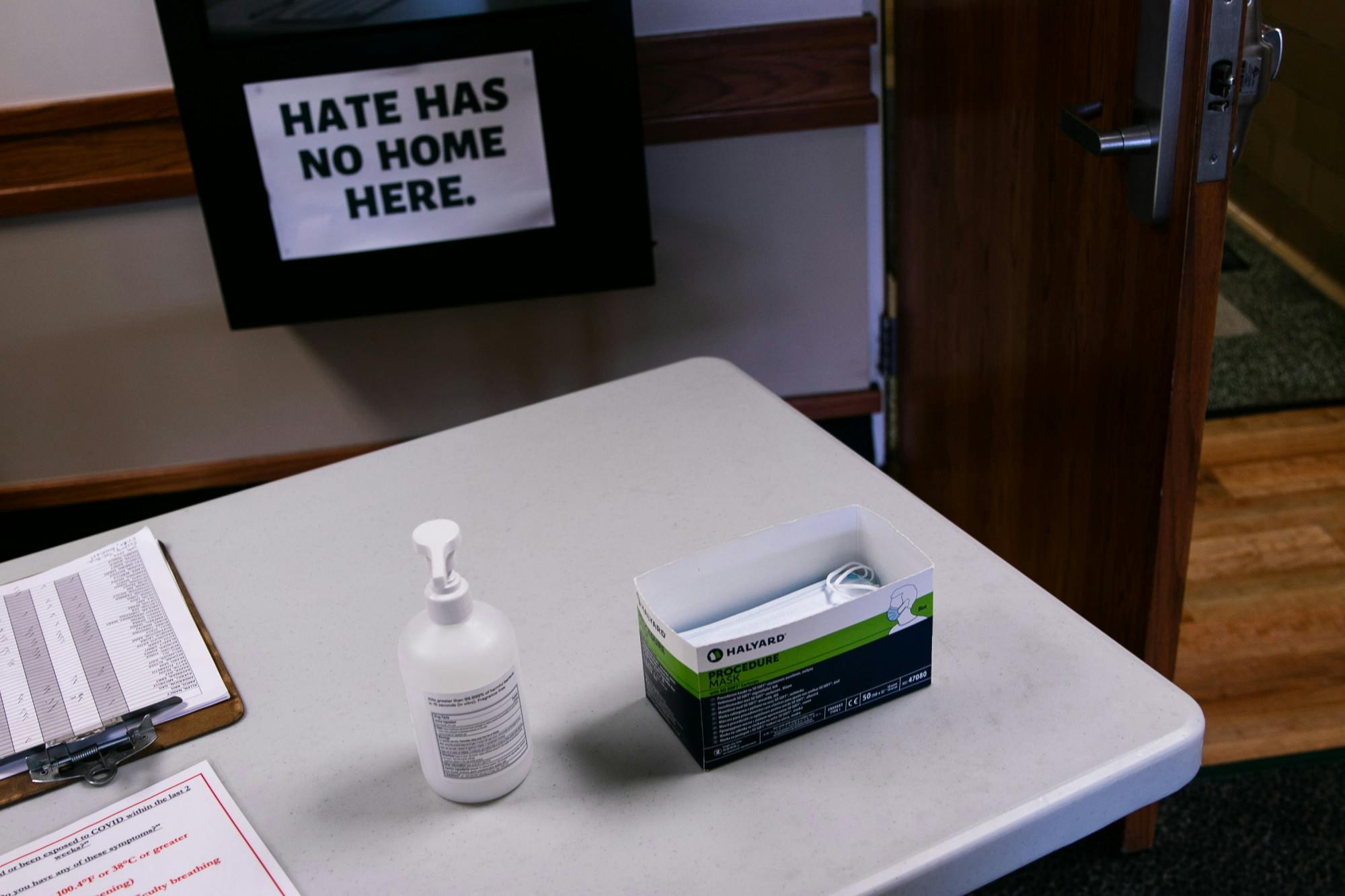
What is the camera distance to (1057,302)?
1590 millimetres

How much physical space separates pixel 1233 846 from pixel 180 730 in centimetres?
142

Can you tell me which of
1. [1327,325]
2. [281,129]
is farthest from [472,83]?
[1327,325]

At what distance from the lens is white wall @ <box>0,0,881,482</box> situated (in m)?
2.26

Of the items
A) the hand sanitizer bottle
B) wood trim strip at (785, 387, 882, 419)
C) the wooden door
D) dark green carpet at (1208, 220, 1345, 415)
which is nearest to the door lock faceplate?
the wooden door

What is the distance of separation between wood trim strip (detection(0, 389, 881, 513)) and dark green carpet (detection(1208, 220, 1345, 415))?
111 cm

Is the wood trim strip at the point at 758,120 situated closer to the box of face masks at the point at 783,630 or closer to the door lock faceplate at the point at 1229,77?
the door lock faceplate at the point at 1229,77

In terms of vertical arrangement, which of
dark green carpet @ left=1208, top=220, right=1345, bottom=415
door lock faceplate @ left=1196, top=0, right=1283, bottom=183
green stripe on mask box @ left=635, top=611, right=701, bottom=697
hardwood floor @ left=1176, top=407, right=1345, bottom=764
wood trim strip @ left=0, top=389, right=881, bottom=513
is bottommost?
hardwood floor @ left=1176, top=407, right=1345, bottom=764

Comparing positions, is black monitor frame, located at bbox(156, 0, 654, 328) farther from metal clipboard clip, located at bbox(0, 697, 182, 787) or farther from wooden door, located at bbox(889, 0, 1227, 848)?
metal clipboard clip, located at bbox(0, 697, 182, 787)

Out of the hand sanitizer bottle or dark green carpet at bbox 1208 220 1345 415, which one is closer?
the hand sanitizer bottle

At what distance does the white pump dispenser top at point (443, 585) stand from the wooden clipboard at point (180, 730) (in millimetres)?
256

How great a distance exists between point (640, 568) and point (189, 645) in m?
0.38

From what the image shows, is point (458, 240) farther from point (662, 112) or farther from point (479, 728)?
point (479, 728)

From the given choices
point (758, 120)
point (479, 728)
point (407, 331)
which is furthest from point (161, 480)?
point (479, 728)

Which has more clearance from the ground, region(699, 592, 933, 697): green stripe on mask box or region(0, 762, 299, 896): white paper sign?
region(699, 592, 933, 697): green stripe on mask box
